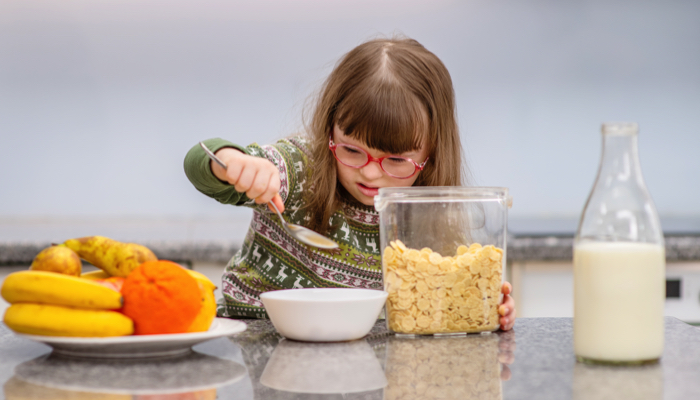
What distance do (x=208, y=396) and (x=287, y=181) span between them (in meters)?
0.64

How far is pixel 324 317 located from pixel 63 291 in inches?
10.2

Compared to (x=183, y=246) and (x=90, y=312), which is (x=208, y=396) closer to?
(x=90, y=312)

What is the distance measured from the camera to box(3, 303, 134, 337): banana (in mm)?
560

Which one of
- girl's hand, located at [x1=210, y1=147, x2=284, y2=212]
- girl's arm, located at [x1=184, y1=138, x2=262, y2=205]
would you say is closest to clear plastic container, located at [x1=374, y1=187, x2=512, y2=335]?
girl's hand, located at [x1=210, y1=147, x2=284, y2=212]

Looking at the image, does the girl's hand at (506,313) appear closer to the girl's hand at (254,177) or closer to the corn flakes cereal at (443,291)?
the corn flakes cereal at (443,291)

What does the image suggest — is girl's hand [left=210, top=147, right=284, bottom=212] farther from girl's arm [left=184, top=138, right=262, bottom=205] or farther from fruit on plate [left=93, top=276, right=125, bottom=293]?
fruit on plate [left=93, top=276, right=125, bottom=293]

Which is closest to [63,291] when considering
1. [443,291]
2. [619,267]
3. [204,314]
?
[204,314]

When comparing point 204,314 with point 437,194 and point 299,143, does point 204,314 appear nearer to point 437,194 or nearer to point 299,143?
point 437,194

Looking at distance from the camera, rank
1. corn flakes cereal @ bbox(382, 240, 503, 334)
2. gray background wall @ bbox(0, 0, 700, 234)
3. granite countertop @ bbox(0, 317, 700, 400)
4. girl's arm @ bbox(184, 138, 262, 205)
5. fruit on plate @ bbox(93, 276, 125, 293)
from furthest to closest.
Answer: gray background wall @ bbox(0, 0, 700, 234)
girl's arm @ bbox(184, 138, 262, 205)
corn flakes cereal @ bbox(382, 240, 503, 334)
fruit on plate @ bbox(93, 276, 125, 293)
granite countertop @ bbox(0, 317, 700, 400)

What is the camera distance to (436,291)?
2.28 feet

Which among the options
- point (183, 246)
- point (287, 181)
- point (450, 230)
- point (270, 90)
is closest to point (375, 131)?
point (287, 181)

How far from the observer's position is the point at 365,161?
105 cm

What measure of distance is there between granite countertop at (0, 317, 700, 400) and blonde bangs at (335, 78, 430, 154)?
41cm

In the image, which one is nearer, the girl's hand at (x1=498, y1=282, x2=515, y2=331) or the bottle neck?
the bottle neck
